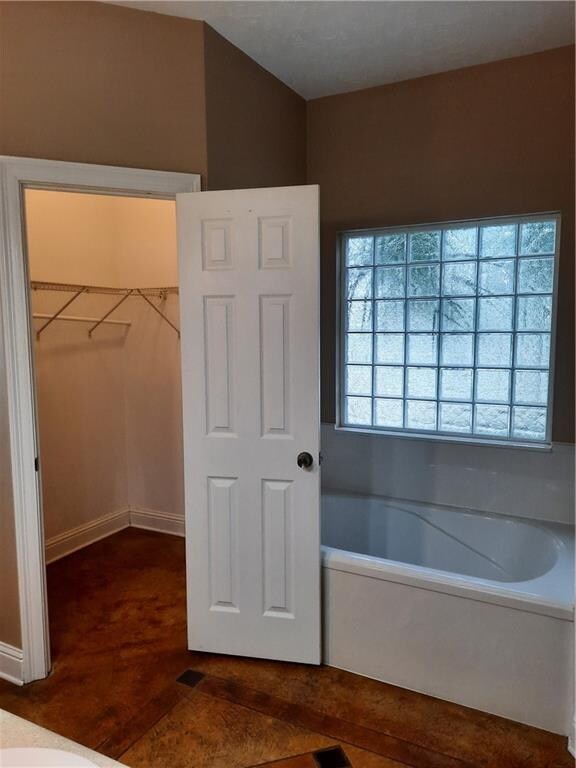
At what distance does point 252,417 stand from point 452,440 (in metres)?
1.24

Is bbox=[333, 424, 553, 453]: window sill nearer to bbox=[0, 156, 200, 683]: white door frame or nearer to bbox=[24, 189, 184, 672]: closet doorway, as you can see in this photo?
bbox=[24, 189, 184, 672]: closet doorway

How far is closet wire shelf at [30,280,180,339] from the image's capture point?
3.18 m

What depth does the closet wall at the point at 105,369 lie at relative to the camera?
10.6 feet

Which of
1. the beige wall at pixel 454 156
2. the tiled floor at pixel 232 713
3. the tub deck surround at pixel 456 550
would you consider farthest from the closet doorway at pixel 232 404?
the beige wall at pixel 454 156

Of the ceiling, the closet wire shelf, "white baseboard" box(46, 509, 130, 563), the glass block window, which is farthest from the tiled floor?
the ceiling

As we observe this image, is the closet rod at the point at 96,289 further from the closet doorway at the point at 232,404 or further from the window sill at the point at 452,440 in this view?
the window sill at the point at 452,440

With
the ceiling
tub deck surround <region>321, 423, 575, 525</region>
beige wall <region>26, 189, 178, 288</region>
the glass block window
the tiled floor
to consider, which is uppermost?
the ceiling

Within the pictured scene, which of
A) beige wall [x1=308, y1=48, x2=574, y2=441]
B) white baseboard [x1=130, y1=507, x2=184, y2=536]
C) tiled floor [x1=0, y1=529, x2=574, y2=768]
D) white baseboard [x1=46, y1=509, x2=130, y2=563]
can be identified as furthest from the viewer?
white baseboard [x1=130, y1=507, x2=184, y2=536]

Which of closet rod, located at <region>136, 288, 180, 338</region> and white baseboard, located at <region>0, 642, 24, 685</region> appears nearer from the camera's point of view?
white baseboard, located at <region>0, 642, 24, 685</region>

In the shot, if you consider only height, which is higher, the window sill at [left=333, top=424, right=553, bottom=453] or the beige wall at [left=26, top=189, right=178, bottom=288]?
the beige wall at [left=26, top=189, right=178, bottom=288]

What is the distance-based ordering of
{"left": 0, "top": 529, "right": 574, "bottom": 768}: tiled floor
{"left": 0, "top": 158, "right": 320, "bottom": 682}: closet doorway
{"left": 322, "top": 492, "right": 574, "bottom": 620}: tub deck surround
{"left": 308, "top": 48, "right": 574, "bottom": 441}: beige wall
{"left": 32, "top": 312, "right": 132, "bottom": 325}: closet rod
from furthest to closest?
{"left": 32, "top": 312, "right": 132, "bottom": 325}: closet rod → {"left": 308, "top": 48, "right": 574, "bottom": 441}: beige wall → {"left": 0, "top": 158, "right": 320, "bottom": 682}: closet doorway → {"left": 322, "top": 492, "right": 574, "bottom": 620}: tub deck surround → {"left": 0, "top": 529, "right": 574, "bottom": 768}: tiled floor

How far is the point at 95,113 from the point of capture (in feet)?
6.91

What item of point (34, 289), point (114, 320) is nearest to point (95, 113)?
point (34, 289)

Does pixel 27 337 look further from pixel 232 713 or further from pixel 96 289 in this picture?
pixel 232 713
